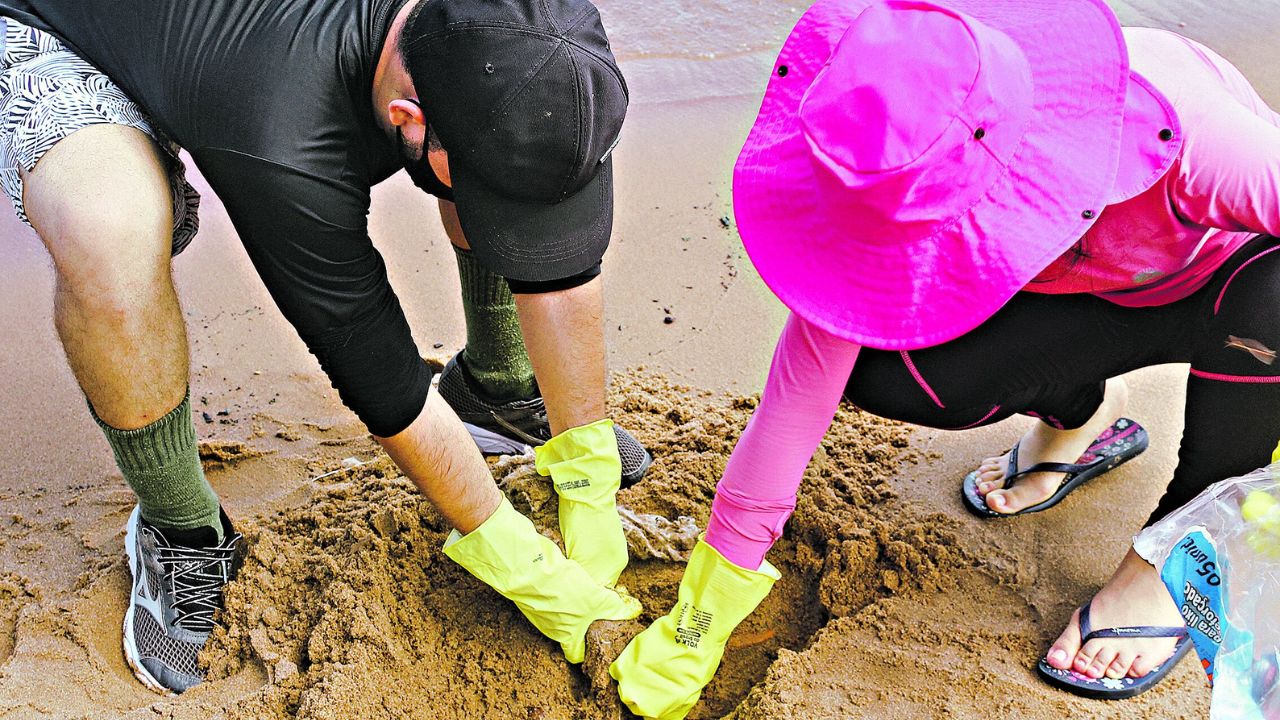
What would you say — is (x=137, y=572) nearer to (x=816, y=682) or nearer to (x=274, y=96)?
(x=274, y=96)

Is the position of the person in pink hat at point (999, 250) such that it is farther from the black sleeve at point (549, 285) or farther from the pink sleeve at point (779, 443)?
the black sleeve at point (549, 285)

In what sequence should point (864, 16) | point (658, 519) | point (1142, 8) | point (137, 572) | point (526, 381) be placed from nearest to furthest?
point (864, 16) < point (137, 572) < point (658, 519) < point (526, 381) < point (1142, 8)

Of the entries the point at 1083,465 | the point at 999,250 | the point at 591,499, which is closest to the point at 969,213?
the point at 999,250

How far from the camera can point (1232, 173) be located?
127 cm

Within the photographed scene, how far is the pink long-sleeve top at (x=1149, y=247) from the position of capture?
4.19 feet

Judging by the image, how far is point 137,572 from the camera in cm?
178

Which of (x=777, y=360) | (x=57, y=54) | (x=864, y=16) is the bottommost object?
Answer: (x=777, y=360)

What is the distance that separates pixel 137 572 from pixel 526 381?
2.80 feet

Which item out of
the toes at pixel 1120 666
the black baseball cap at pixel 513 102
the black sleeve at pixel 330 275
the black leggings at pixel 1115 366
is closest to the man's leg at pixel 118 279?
the black sleeve at pixel 330 275

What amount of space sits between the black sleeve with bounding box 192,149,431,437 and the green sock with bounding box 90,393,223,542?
0.34 meters

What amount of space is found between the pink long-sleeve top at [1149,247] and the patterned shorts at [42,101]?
1082 mm

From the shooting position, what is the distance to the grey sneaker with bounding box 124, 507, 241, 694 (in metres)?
1.70

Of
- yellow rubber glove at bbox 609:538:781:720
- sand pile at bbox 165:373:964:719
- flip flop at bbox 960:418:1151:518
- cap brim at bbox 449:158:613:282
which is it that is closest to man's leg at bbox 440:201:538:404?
sand pile at bbox 165:373:964:719

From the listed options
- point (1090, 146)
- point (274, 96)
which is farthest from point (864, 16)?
point (274, 96)
